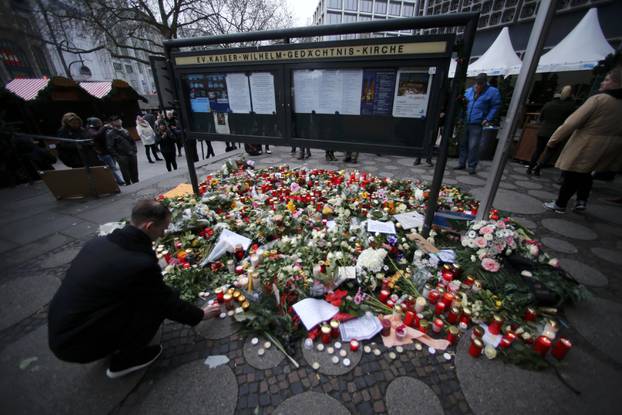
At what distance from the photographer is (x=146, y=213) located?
5.26 feet

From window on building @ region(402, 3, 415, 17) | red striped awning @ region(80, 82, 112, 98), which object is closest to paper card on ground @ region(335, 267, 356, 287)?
red striped awning @ region(80, 82, 112, 98)

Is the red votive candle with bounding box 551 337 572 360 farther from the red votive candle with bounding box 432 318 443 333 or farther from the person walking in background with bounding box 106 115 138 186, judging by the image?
the person walking in background with bounding box 106 115 138 186

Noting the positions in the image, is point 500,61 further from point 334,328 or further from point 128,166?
point 128,166

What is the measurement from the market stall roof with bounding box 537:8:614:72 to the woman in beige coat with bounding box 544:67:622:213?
472 centimetres

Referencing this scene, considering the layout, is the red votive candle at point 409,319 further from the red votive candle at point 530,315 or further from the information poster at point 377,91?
the information poster at point 377,91

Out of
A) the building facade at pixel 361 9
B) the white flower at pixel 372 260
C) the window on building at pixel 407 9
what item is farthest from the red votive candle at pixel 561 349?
the window on building at pixel 407 9

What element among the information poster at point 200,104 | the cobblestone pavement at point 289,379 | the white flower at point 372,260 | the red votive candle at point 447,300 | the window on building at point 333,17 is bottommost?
the cobblestone pavement at point 289,379

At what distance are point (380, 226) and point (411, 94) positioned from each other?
1425mm

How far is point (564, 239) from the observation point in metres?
3.13

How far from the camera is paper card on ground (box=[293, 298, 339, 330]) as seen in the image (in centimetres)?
190

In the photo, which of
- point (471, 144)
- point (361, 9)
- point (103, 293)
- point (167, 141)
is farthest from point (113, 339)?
point (361, 9)

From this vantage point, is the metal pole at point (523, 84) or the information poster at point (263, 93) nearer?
the metal pole at point (523, 84)

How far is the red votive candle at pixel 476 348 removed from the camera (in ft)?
5.62

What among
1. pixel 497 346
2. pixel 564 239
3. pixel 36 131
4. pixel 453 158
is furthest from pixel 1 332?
pixel 36 131
